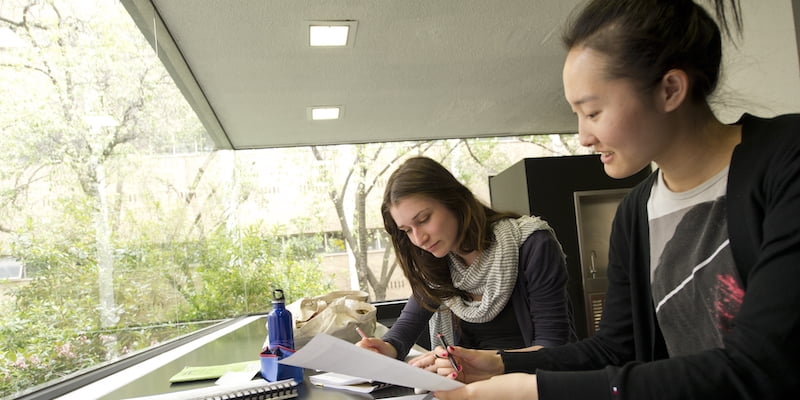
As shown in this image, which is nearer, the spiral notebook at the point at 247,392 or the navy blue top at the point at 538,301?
the spiral notebook at the point at 247,392

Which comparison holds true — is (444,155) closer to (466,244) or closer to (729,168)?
(466,244)

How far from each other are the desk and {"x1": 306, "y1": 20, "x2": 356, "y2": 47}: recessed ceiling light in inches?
61.5

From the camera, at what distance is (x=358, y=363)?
895 mm

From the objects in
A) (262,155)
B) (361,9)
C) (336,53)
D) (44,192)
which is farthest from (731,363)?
(262,155)

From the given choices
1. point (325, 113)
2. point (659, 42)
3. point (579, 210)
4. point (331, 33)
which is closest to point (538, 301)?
point (659, 42)

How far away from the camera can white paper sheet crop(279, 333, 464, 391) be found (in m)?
0.83

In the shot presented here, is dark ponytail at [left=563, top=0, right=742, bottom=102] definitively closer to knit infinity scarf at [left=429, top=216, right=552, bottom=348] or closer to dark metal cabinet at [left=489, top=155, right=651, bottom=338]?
knit infinity scarf at [left=429, top=216, right=552, bottom=348]

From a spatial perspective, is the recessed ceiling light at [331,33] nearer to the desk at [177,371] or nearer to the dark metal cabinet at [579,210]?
the desk at [177,371]

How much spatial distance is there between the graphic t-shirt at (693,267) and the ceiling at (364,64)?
6.97 ft

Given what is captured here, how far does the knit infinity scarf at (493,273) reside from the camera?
1.78 metres

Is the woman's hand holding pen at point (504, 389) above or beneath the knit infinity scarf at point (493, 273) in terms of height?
beneath

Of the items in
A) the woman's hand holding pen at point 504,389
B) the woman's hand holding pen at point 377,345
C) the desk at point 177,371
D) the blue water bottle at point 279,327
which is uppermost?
the blue water bottle at point 279,327

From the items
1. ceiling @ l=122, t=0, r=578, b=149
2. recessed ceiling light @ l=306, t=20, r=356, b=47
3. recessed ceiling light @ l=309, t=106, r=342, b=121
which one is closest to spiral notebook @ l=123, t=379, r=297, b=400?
ceiling @ l=122, t=0, r=578, b=149

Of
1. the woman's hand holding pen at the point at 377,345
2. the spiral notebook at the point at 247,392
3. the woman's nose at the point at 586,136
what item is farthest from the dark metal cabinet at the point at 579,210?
the woman's nose at the point at 586,136
